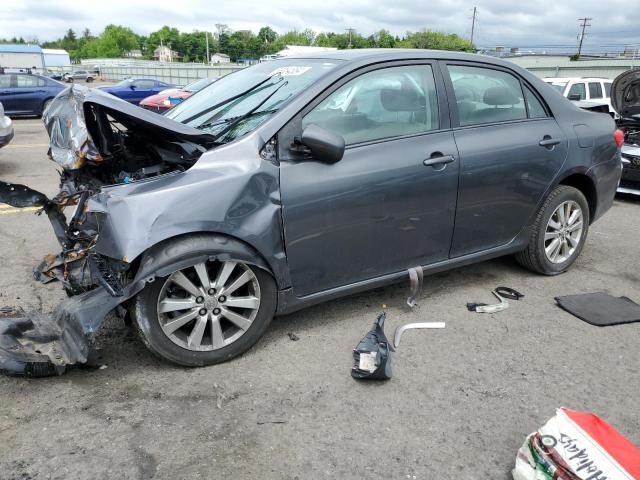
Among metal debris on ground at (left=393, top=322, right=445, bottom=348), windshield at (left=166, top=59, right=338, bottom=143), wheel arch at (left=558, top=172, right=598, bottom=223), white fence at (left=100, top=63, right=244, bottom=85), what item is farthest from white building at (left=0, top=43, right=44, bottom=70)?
metal debris on ground at (left=393, top=322, right=445, bottom=348)

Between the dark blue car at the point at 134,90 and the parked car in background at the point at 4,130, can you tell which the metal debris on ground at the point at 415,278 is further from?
the dark blue car at the point at 134,90

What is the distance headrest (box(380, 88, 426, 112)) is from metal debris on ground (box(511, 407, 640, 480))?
205 centimetres

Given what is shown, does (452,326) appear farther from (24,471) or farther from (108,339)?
(24,471)

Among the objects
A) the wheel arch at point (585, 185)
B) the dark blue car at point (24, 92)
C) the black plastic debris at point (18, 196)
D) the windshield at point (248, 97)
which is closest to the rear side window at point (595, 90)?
the wheel arch at point (585, 185)

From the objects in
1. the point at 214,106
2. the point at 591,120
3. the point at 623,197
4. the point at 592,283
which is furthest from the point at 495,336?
the point at 623,197

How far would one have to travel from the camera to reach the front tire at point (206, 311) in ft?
9.38

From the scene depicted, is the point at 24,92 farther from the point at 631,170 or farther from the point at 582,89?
the point at 631,170

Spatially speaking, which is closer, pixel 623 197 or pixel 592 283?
pixel 592 283

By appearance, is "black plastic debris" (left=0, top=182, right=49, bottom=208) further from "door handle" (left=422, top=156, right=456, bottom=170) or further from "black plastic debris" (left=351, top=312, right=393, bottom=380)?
"door handle" (left=422, top=156, right=456, bottom=170)

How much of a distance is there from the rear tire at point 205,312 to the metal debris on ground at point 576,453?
1574mm

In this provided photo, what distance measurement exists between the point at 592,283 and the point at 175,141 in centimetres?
346

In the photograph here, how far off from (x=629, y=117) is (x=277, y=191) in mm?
6667

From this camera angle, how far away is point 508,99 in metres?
3.97

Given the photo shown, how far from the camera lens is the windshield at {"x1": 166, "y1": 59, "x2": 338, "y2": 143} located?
3240 mm
